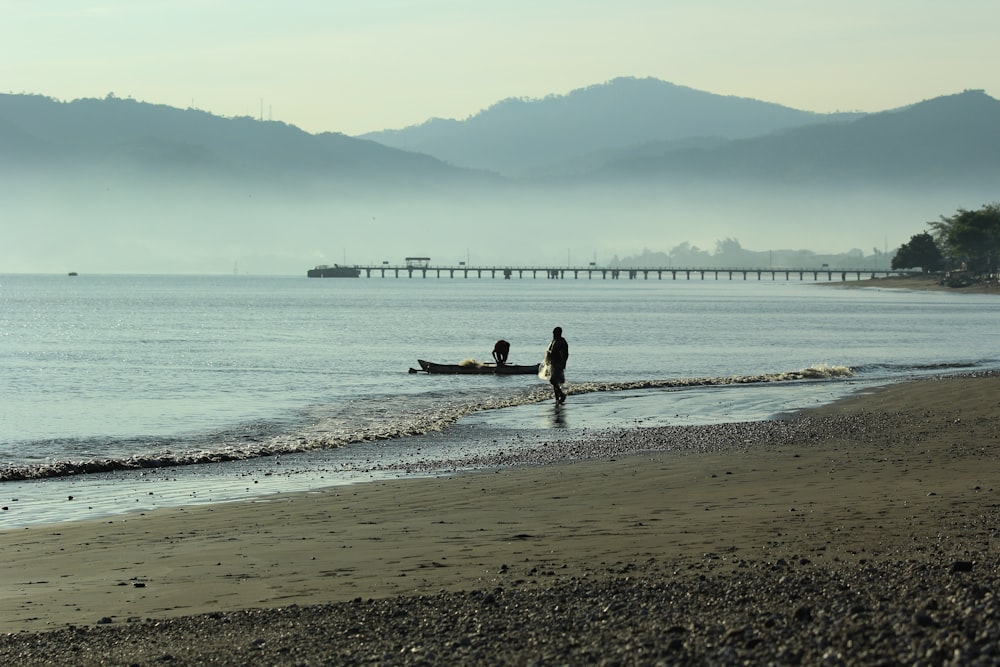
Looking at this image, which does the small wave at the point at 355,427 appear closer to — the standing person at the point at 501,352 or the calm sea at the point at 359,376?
the calm sea at the point at 359,376

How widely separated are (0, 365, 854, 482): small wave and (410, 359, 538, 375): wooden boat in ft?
17.5

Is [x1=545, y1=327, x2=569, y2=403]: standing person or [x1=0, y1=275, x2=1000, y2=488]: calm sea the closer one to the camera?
[x1=0, y1=275, x2=1000, y2=488]: calm sea

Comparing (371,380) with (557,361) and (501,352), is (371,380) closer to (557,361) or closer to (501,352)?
(501,352)

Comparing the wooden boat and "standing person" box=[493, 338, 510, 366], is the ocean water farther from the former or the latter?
"standing person" box=[493, 338, 510, 366]

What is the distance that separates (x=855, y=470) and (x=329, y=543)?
358 inches

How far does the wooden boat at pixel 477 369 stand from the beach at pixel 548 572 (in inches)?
1099

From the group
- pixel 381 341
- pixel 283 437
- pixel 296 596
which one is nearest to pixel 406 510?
pixel 296 596

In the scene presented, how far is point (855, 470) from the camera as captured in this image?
63.4 ft

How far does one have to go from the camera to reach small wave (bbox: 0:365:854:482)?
2378cm

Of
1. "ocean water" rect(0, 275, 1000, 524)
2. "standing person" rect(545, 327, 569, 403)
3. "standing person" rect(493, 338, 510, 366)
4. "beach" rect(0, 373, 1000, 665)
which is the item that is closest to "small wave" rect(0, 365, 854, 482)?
"ocean water" rect(0, 275, 1000, 524)

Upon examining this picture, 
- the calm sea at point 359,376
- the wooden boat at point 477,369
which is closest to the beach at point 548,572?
the calm sea at point 359,376

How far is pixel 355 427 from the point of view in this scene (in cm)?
3100

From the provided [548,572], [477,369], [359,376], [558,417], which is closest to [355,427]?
[558,417]

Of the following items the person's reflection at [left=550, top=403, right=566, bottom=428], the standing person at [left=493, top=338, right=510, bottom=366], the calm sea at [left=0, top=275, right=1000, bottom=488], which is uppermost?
the standing person at [left=493, top=338, right=510, bottom=366]
